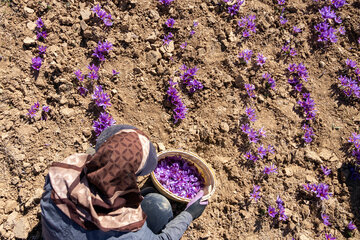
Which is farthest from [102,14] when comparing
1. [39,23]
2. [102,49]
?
[39,23]

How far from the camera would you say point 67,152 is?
3971mm

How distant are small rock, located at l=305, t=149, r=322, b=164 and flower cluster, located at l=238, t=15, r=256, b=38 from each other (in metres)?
2.11

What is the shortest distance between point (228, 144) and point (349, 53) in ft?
9.01

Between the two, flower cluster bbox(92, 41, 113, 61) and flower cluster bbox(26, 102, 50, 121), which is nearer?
flower cluster bbox(26, 102, 50, 121)

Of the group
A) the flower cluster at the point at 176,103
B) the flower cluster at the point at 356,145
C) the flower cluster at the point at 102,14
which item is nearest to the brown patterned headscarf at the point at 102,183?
the flower cluster at the point at 176,103

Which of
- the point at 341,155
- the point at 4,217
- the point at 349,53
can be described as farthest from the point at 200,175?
the point at 349,53

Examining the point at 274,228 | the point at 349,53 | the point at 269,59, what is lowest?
the point at 274,228

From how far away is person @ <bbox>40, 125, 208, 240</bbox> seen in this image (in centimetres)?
228

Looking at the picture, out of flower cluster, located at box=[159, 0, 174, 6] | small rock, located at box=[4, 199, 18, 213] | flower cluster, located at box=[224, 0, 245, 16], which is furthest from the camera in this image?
flower cluster, located at box=[224, 0, 245, 16]

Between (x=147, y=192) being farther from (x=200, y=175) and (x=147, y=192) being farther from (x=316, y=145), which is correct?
(x=316, y=145)

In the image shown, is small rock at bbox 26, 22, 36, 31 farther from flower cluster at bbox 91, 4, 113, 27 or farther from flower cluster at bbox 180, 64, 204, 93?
flower cluster at bbox 180, 64, 204, 93

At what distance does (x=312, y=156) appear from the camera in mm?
4234

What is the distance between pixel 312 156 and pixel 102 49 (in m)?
3.58

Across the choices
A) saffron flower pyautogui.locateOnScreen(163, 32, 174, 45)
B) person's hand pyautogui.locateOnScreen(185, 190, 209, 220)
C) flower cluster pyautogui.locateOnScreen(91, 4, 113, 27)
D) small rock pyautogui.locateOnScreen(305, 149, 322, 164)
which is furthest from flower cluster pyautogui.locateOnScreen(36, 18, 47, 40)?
small rock pyautogui.locateOnScreen(305, 149, 322, 164)
